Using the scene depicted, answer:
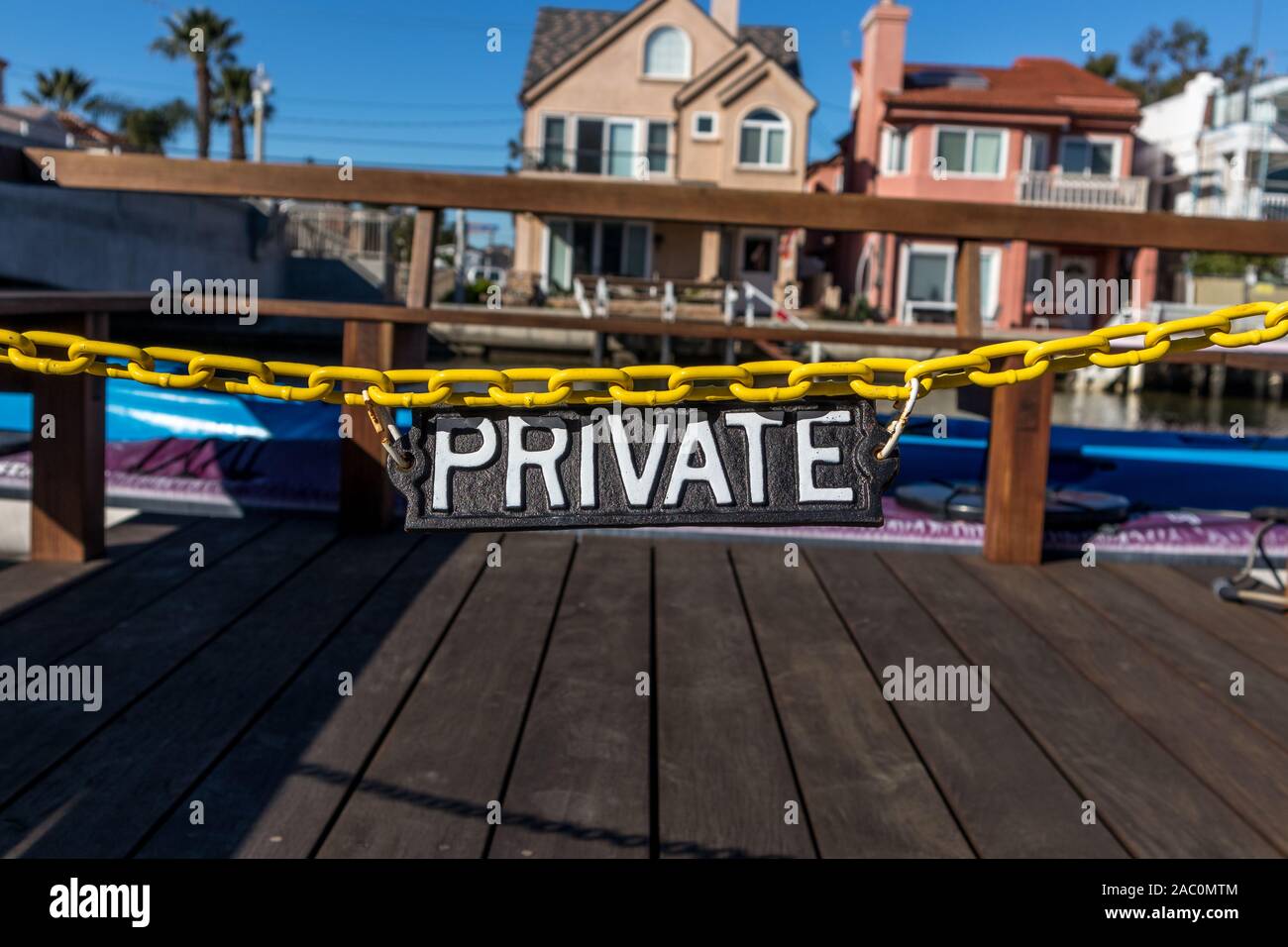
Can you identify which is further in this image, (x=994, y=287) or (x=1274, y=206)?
(x=1274, y=206)

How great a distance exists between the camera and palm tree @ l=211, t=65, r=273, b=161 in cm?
5147

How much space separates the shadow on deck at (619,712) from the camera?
2.28m

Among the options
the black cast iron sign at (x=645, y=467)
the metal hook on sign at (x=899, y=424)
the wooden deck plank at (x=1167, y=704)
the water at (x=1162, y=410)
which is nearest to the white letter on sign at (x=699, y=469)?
the black cast iron sign at (x=645, y=467)

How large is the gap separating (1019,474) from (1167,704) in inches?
66.3

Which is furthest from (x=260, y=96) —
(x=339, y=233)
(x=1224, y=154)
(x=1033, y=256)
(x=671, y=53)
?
(x=1224, y=154)

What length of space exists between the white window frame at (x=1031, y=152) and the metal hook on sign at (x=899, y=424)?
36.9 meters

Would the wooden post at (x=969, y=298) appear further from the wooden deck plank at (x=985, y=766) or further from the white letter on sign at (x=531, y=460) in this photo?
the white letter on sign at (x=531, y=460)

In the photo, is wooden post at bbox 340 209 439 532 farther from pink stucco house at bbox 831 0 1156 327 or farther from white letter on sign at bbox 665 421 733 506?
pink stucco house at bbox 831 0 1156 327

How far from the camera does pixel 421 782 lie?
2.46 m

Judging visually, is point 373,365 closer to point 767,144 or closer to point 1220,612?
point 1220,612
